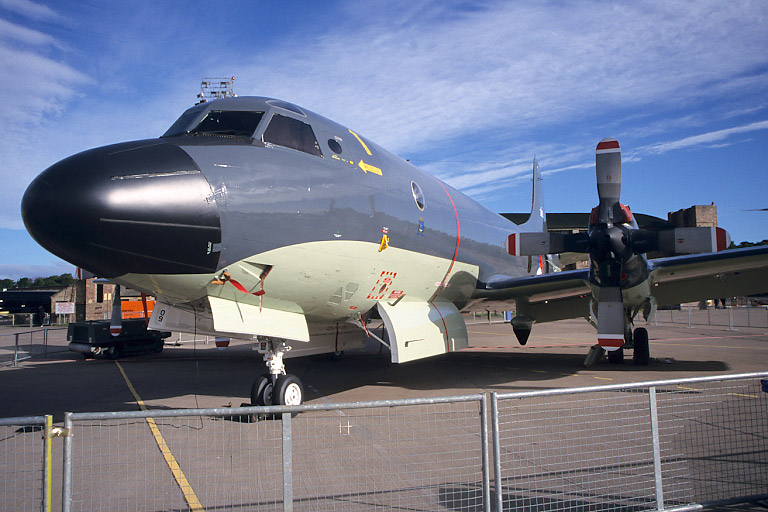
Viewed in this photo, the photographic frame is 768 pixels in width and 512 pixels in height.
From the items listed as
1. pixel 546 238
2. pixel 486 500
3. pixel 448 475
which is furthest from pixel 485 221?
pixel 486 500

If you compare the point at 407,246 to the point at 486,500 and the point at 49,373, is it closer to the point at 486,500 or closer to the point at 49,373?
the point at 486,500

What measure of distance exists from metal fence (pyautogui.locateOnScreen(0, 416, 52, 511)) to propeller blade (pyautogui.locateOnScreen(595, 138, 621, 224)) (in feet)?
33.8

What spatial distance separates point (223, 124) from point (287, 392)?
13.2 feet

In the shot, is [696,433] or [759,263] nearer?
[696,433]

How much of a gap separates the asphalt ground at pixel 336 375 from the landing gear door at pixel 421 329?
3.03 ft

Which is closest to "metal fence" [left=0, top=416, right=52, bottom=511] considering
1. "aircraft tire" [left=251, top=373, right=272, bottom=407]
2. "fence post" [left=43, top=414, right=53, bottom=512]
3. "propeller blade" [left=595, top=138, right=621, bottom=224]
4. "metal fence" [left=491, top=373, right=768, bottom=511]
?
"fence post" [left=43, top=414, right=53, bottom=512]

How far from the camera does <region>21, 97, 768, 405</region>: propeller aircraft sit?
602 cm

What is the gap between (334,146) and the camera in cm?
862

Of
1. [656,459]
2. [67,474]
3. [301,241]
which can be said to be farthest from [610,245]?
[67,474]

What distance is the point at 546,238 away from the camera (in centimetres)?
1188

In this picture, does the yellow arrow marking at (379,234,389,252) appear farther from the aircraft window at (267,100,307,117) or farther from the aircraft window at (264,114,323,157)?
the aircraft window at (267,100,307,117)

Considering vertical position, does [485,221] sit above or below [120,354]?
above

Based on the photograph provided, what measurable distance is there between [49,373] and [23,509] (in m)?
12.2

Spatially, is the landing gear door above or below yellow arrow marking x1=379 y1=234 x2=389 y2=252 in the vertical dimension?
below
